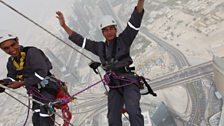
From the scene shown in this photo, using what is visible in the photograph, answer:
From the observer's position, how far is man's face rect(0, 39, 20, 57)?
21.1ft

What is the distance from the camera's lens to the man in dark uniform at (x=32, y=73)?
6566 millimetres

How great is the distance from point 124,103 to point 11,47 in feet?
8.39

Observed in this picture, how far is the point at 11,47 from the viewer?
655 cm

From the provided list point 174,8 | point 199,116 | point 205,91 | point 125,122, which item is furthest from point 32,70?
point 174,8

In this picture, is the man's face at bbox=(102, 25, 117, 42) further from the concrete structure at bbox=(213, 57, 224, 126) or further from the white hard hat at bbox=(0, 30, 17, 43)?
the concrete structure at bbox=(213, 57, 224, 126)

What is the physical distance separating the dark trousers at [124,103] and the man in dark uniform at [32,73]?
1.30 meters

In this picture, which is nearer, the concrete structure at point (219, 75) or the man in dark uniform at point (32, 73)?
the man in dark uniform at point (32, 73)

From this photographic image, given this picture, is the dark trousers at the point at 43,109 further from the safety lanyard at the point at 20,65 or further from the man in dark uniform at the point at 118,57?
the man in dark uniform at the point at 118,57

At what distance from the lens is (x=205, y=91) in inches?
1148

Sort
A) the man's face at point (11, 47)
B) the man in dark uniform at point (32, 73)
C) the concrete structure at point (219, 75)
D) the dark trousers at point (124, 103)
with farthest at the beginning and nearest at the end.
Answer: the concrete structure at point (219, 75) → the man in dark uniform at point (32, 73) → the man's face at point (11, 47) → the dark trousers at point (124, 103)

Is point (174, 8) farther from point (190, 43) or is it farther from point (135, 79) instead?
point (135, 79)

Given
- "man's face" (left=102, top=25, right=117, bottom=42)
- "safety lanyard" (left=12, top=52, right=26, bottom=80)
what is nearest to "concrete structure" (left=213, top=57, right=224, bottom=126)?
"man's face" (left=102, top=25, right=117, bottom=42)

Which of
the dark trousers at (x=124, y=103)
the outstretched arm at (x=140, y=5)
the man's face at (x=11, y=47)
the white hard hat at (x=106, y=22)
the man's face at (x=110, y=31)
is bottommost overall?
the dark trousers at (x=124, y=103)

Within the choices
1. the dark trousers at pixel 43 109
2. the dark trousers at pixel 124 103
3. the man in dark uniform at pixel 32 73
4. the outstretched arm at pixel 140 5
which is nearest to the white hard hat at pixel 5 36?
the man in dark uniform at pixel 32 73
